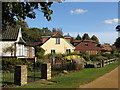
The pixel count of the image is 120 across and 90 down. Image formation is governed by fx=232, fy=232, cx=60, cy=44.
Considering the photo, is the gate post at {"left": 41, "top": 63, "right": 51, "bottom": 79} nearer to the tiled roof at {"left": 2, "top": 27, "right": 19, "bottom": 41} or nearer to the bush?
the bush

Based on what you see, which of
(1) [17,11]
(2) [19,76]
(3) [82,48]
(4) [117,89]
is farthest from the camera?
(3) [82,48]

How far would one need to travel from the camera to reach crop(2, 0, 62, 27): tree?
8172 mm

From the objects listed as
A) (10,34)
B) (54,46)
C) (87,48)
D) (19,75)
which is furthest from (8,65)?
(87,48)

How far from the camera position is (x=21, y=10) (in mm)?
8500

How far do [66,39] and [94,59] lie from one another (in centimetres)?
1460

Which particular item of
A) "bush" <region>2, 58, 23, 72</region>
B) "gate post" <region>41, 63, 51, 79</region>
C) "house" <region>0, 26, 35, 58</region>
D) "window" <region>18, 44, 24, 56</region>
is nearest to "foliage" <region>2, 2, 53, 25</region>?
"gate post" <region>41, 63, 51, 79</region>

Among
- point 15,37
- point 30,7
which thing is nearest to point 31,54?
point 15,37

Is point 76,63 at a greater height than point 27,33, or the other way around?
point 27,33

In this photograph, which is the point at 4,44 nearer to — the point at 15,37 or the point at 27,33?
the point at 15,37

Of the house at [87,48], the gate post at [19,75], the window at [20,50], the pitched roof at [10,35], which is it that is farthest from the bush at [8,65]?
the house at [87,48]

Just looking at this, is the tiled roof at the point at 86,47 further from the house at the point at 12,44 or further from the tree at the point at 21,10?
the tree at the point at 21,10

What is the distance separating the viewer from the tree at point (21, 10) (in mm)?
8172

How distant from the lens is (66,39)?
57.0 m

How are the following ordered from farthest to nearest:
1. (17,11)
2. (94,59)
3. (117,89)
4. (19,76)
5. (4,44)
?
1. (94,59)
2. (4,44)
3. (19,76)
4. (117,89)
5. (17,11)
